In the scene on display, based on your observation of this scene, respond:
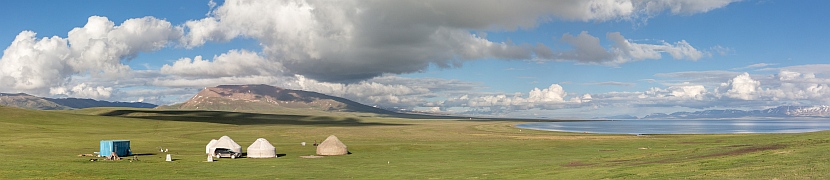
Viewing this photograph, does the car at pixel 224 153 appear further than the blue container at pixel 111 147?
Yes

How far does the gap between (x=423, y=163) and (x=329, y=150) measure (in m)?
19.8

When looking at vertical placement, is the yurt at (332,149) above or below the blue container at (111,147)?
below

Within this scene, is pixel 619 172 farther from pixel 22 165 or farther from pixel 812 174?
pixel 22 165

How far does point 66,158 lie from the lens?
221 ft

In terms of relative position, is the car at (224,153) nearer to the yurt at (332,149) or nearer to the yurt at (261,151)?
the yurt at (261,151)

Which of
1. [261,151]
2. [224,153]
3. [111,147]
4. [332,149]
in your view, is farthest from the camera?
[332,149]

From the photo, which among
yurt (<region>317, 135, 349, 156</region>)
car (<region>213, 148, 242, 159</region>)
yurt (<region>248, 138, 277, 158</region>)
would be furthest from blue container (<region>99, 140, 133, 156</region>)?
yurt (<region>317, 135, 349, 156</region>)

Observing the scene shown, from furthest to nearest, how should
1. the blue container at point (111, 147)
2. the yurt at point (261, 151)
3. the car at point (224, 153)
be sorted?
1. the yurt at point (261, 151)
2. the car at point (224, 153)
3. the blue container at point (111, 147)

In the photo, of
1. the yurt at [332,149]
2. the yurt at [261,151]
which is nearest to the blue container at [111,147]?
the yurt at [261,151]

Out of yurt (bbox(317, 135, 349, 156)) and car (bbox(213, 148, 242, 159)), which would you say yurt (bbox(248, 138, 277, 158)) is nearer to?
car (bbox(213, 148, 242, 159))

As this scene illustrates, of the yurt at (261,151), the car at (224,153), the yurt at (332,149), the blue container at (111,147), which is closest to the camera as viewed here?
the blue container at (111,147)

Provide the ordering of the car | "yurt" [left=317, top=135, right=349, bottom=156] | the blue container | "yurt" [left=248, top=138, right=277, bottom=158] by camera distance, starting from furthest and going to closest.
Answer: "yurt" [left=317, top=135, right=349, bottom=156], "yurt" [left=248, top=138, right=277, bottom=158], the car, the blue container

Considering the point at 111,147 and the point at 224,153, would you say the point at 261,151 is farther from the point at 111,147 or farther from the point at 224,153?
the point at 111,147

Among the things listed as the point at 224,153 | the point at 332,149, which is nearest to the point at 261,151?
the point at 224,153
